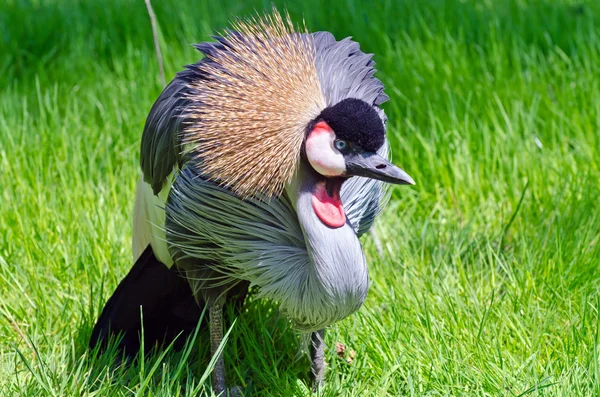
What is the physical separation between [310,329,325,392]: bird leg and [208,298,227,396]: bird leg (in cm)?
23

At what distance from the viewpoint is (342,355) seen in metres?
2.39

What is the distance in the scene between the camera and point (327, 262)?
1874 millimetres

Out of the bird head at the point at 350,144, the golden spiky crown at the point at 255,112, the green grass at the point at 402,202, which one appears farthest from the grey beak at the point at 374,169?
the green grass at the point at 402,202

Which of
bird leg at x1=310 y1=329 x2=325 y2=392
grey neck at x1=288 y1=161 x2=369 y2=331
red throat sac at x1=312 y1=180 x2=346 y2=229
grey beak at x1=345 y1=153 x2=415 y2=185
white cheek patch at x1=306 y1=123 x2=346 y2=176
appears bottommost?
bird leg at x1=310 y1=329 x2=325 y2=392

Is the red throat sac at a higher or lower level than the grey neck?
higher

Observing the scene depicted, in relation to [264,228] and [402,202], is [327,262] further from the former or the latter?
[402,202]

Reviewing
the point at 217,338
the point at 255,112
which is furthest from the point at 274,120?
the point at 217,338

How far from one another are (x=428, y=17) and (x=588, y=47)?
672mm

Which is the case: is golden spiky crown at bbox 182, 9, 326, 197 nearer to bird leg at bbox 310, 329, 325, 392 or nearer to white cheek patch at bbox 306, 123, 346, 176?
white cheek patch at bbox 306, 123, 346, 176

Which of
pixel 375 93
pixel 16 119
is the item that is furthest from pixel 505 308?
pixel 16 119

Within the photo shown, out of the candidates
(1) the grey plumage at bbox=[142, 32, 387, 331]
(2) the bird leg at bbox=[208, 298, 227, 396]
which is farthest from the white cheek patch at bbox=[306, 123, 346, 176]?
(2) the bird leg at bbox=[208, 298, 227, 396]

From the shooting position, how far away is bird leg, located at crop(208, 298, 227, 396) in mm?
2260

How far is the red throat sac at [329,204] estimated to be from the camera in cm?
188

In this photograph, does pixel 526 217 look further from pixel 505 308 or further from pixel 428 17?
pixel 428 17
